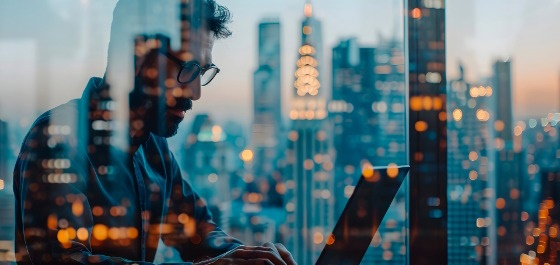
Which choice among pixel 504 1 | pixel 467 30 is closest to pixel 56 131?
pixel 467 30

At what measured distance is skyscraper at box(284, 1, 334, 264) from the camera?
1.38 meters

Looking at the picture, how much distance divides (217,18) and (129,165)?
39cm

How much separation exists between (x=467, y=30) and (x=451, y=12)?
0.49 ft

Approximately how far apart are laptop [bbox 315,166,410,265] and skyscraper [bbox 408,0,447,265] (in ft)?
0.32

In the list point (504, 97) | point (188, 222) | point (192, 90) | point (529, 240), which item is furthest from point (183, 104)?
point (529, 240)

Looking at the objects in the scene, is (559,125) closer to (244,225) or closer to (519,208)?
(519,208)

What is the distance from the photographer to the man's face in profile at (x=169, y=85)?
111 centimetres

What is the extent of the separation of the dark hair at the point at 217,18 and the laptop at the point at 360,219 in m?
0.48

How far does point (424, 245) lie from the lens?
3.84ft

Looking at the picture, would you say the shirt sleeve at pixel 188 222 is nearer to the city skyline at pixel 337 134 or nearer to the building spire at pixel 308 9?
the city skyline at pixel 337 134

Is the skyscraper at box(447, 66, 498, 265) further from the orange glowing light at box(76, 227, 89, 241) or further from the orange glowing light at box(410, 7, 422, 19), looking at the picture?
the orange glowing light at box(76, 227, 89, 241)

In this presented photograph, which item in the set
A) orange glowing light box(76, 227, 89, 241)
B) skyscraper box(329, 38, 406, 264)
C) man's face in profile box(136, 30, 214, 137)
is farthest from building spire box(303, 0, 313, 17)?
orange glowing light box(76, 227, 89, 241)

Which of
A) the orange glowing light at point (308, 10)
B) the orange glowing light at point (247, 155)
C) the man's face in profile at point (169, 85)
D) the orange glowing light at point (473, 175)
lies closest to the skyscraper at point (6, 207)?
the man's face in profile at point (169, 85)

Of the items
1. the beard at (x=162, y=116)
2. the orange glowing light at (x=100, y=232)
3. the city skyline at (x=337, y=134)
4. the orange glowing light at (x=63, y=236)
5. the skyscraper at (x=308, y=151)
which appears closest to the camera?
the orange glowing light at (x=63, y=236)
